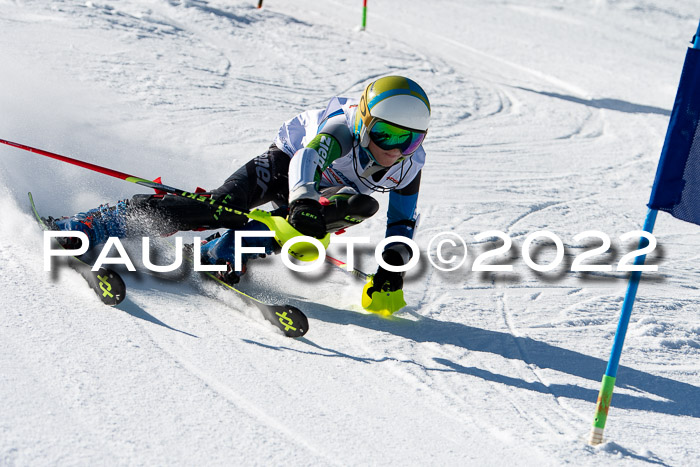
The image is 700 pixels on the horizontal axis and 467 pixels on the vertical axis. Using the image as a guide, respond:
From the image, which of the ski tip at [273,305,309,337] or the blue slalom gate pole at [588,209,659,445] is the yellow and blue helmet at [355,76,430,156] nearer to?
the ski tip at [273,305,309,337]

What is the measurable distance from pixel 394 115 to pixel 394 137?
0.44ft

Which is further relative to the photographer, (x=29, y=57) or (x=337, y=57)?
(x=337, y=57)

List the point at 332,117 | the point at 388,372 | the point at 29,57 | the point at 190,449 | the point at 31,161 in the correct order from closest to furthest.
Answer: the point at 190,449 < the point at 388,372 < the point at 332,117 < the point at 31,161 < the point at 29,57

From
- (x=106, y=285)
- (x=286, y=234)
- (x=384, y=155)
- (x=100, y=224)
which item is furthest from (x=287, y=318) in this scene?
(x=100, y=224)

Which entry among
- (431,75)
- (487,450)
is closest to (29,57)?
(431,75)

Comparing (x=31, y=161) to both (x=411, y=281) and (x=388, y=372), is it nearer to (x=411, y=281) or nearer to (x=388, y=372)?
(x=411, y=281)

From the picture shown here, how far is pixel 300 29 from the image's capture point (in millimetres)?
12398

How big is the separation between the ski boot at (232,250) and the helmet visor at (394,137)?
2.67 feet

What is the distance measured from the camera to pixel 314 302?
442 centimetres

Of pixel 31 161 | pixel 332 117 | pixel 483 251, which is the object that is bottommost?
pixel 483 251

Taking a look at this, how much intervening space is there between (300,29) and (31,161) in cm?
779

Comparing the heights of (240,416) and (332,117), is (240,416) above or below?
below

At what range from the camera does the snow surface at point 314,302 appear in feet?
9.31

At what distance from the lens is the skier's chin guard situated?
3.79 meters
